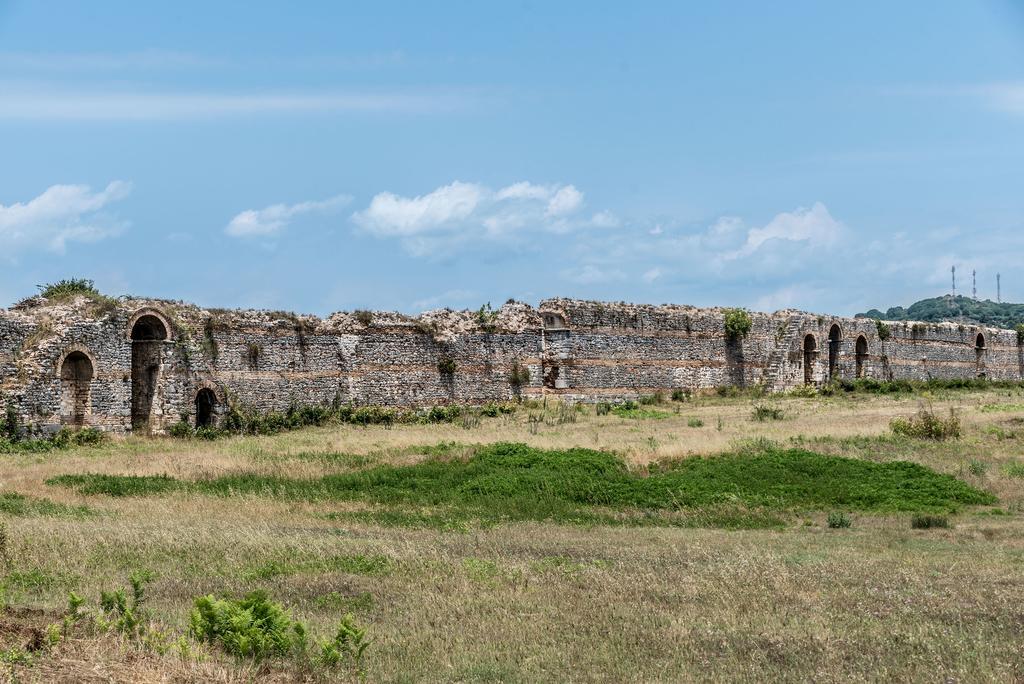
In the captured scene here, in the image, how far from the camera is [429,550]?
11.3 metres

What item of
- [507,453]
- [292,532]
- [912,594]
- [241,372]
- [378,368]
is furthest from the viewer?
[378,368]

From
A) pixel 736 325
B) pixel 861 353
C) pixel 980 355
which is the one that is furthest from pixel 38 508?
pixel 980 355

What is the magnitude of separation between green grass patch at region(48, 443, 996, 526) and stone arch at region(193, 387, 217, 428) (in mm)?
9430

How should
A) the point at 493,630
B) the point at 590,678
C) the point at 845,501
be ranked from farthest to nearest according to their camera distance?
the point at 845,501 < the point at 493,630 < the point at 590,678

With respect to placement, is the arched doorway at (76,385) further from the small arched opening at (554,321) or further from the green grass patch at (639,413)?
the small arched opening at (554,321)

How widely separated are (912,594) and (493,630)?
382 cm

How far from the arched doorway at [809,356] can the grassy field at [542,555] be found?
65.3 feet

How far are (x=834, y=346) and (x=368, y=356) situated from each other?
23918 millimetres

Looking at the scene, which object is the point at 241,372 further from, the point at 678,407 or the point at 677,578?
the point at 677,578

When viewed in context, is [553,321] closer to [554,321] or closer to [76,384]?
[554,321]

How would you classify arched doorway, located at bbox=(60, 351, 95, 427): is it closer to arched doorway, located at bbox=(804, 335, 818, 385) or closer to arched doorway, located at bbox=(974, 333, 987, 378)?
arched doorway, located at bbox=(804, 335, 818, 385)

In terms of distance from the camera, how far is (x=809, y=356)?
43.2m

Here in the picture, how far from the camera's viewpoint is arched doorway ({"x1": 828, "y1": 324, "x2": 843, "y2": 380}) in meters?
45.1

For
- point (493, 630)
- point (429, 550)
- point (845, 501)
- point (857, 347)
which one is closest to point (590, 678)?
point (493, 630)
